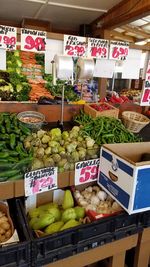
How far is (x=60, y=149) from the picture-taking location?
1.62 meters

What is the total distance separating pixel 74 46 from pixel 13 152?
117 cm

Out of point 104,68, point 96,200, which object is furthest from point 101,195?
point 104,68

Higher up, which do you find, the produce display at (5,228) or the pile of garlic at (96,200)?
the pile of garlic at (96,200)

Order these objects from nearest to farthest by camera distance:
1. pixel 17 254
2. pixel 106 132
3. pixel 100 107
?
pixel 17 254 < pixel 106 132 < pixel 100 107

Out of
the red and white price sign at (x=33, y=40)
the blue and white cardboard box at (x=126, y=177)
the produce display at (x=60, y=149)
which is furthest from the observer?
the red and white price sign at (x=33, y=40)

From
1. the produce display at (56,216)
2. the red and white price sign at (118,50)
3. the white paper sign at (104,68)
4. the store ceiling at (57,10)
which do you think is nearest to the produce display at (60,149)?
the produce display at (56,216)

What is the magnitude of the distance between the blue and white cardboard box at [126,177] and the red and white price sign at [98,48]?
1.04 meters

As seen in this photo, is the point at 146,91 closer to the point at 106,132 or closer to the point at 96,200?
the point at 106,132

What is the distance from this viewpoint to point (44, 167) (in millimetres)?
1481

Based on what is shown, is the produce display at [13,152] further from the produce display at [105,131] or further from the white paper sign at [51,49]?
the white paper sign at [51,49]

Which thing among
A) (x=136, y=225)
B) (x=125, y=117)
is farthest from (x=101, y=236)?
(x=125, y=117)

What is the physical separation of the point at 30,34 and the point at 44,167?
1163 millimetres

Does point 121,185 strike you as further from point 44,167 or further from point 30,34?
point 30,34

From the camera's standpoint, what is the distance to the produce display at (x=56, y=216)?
1.46 metres
